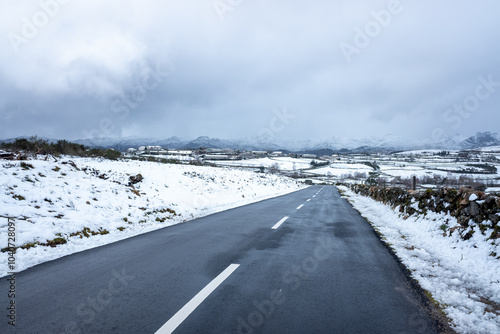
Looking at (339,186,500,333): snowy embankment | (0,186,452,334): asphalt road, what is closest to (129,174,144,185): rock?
(0,186,452,334): asphalt road

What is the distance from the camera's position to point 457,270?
504cm

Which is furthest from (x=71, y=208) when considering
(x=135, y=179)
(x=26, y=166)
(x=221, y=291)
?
(x=221, y=291)

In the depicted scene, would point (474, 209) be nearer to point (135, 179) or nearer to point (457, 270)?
point (457, 270)

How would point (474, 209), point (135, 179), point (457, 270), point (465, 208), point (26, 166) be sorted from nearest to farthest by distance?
1. point (457, 270)
2. point (474, 209)
3. point (465, 208)
4. point (26, 166)
5. point (135, 179)

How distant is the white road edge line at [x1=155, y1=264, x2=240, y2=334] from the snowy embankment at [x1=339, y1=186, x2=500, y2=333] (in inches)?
124

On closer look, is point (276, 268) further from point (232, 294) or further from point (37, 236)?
point (37, 236)

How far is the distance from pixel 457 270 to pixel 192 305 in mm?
5153

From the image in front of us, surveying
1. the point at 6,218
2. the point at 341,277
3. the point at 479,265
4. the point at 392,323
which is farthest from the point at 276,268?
the point at 6,218

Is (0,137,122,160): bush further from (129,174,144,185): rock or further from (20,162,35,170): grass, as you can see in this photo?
(20,162,35,170): grass

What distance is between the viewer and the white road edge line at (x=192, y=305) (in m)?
2.88

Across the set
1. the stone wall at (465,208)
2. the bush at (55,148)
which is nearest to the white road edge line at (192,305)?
the stone wall at (465,208)

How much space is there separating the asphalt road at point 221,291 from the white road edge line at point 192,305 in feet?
0.04

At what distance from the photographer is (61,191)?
386 inches

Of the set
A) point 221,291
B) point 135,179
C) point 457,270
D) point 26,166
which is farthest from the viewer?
point 135,179
